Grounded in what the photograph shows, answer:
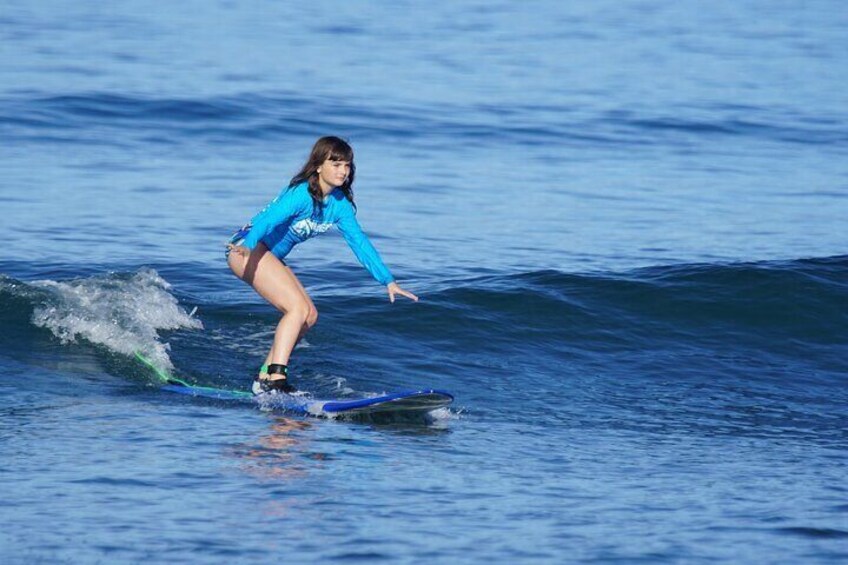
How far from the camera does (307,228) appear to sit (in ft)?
32.4

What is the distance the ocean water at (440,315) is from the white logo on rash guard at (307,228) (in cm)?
115

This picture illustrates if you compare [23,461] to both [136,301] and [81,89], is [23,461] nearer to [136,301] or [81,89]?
[136,301]

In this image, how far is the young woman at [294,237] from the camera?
31.1 feet

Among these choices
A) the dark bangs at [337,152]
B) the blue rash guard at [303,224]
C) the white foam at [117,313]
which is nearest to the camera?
the dark bangs at [337,152]

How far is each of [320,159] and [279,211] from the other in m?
0.45

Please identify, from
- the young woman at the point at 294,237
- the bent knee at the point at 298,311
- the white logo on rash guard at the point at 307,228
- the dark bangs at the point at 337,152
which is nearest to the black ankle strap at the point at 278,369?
the young woman at the point at 294,237

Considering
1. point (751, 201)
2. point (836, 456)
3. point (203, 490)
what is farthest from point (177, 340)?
point (751, 201)

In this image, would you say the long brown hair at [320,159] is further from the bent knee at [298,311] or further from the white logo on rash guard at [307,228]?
the bent knee at [298,311]

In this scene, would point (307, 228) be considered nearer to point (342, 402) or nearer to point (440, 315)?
point (342, 402)

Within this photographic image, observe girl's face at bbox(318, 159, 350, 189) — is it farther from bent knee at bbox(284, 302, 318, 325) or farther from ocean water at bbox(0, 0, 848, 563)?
ocean water at bbox(0, 0, 848, 563)

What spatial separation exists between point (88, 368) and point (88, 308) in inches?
55.0

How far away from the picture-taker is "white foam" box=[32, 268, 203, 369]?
36.2 feet

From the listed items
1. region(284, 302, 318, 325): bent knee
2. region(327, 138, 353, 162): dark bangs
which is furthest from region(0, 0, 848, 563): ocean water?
region(327, 138, 353, 162): dark bangs

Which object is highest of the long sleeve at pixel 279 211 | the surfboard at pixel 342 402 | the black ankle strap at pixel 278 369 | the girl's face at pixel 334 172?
the girl's face at pixel 334 172
